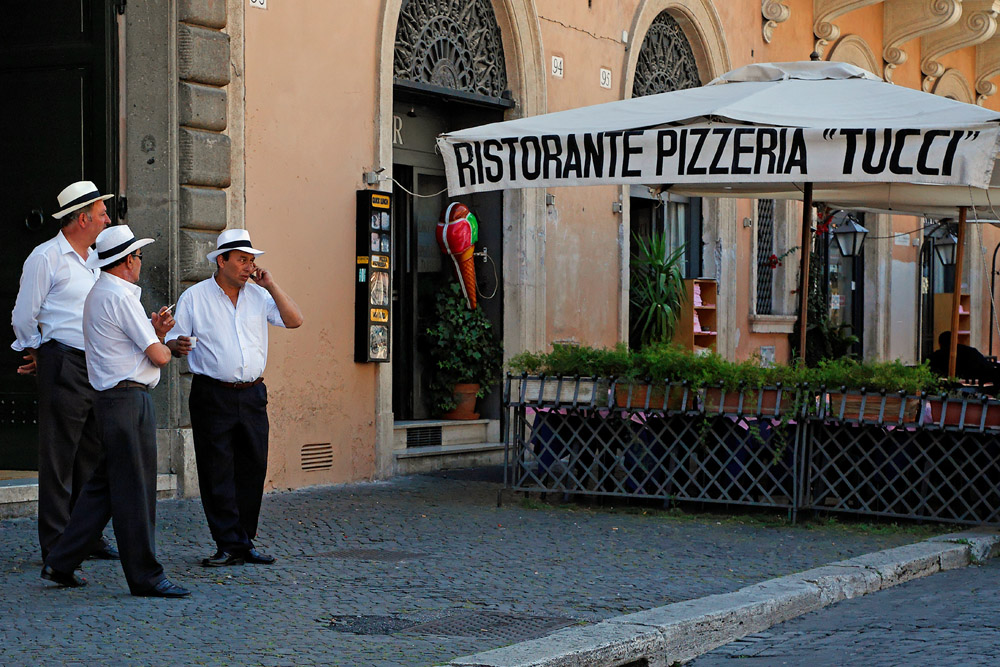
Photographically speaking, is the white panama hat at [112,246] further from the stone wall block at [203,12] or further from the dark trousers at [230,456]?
the stone wall block at [203,12]

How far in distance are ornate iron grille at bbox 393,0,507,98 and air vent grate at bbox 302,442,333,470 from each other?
3.07m

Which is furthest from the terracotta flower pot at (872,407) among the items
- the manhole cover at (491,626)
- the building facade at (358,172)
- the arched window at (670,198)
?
the arched window at (670,198)

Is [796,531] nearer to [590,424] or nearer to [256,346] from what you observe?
[590,424]

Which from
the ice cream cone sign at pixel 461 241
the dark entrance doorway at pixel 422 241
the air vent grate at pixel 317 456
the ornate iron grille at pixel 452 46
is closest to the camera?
the air vent grate at pixel 317 456

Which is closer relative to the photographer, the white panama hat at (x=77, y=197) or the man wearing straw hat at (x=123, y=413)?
the man wearing straw hat at (x=123, y=413)

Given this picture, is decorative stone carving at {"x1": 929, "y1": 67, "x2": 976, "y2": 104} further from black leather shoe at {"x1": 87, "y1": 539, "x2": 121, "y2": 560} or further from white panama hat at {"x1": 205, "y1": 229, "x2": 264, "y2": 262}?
black leather shoe at {"x1": 87, "y1": 539, "x2": 121, "y2": 560}

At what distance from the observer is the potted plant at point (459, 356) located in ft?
39.3

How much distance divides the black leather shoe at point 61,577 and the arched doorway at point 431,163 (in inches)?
232

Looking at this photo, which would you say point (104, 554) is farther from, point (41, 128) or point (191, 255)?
point (41, 128)

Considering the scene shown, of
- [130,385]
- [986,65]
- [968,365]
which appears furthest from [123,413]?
[986,65]

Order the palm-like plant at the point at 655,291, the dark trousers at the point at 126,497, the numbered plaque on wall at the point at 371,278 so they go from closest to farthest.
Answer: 1. the dark trousers at the point at 126,497
2. the numbered plaque on wall at the point at 371,278
3. the palm-like plant at the point at 655,291

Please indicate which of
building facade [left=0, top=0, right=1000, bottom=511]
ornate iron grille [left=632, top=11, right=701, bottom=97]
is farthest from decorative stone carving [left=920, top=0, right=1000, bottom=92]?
ornate iron grille [left=632, top=11, right=701, bottom=97]

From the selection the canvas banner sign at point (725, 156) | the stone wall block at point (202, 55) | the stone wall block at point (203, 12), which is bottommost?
the canvas banner sign at point (725, 156)

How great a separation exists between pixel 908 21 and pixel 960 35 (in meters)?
1.37
